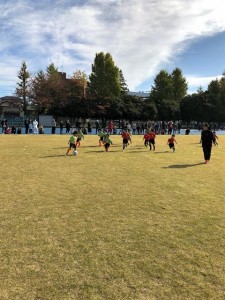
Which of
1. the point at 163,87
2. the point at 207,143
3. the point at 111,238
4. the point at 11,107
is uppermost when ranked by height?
the point at 163,87

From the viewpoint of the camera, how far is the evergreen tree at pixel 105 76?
203 feet

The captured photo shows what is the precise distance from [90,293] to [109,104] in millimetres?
50135

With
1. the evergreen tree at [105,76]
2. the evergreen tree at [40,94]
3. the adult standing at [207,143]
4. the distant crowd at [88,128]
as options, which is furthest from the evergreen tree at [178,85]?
the adult standing at [207,143]

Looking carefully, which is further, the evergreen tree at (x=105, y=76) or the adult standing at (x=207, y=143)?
the evergreen tree at (x=105, y=76)

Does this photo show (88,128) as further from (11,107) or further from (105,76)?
(11,107)

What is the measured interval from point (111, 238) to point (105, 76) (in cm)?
5872

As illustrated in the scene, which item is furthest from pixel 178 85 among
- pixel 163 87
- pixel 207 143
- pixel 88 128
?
pixel 207 143

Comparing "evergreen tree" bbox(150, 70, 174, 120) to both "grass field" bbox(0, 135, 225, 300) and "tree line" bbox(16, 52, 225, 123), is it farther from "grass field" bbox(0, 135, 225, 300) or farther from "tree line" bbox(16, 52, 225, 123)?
"grass field" bbox(0, 135, 225, 300)

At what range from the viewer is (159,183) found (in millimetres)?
10086

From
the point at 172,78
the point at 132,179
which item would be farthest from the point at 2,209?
the point at 172,78

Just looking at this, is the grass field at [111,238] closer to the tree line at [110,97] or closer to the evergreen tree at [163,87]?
the tree line at [110,97]

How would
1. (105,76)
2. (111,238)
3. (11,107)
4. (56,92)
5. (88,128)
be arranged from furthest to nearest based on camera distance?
(11,107) → (105,76) → (56,92) → (88,128) → (111,238)

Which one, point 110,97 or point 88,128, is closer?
point 88,128

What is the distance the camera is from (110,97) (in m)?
55.2
